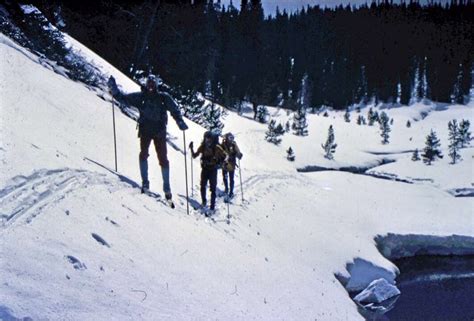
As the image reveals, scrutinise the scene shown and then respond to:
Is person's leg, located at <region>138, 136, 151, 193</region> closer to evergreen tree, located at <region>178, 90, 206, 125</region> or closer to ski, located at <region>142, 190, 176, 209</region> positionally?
ski, located at <region>142, 190, 176, 209</region>

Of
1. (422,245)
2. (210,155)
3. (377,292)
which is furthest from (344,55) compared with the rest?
(210,155)

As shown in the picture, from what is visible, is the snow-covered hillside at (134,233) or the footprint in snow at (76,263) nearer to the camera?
the snow-covered hillside at (134,233)

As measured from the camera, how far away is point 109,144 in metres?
11.2

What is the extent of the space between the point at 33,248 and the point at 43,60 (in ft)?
34.9

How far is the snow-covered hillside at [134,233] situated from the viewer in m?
5.06

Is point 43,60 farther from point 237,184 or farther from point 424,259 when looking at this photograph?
point 424,259

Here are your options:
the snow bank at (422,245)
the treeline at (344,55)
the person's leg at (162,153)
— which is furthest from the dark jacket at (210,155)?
the treeline at (344,55)

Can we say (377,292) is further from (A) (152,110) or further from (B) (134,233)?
(B) (134,233)

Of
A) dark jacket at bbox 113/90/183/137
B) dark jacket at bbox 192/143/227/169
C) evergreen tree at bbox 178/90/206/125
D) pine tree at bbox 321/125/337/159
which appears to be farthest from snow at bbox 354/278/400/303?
pine tree at bbox 321/125/337/159

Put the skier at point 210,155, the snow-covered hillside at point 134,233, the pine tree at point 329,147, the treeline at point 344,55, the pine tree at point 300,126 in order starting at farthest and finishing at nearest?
the treeline at point 344,55 < the pine tree at point 300,126 < the pine tree at point 329,147 < the skier at point 210,155 < the snow-covered hillside at point 134,233

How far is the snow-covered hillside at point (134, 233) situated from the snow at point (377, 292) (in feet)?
1.39

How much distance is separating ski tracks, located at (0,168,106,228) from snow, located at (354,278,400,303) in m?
8.80

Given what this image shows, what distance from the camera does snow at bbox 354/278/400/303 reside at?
13.5 meters

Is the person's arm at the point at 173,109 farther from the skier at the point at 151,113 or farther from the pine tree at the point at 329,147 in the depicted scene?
the pine tree at the point at 329,147
